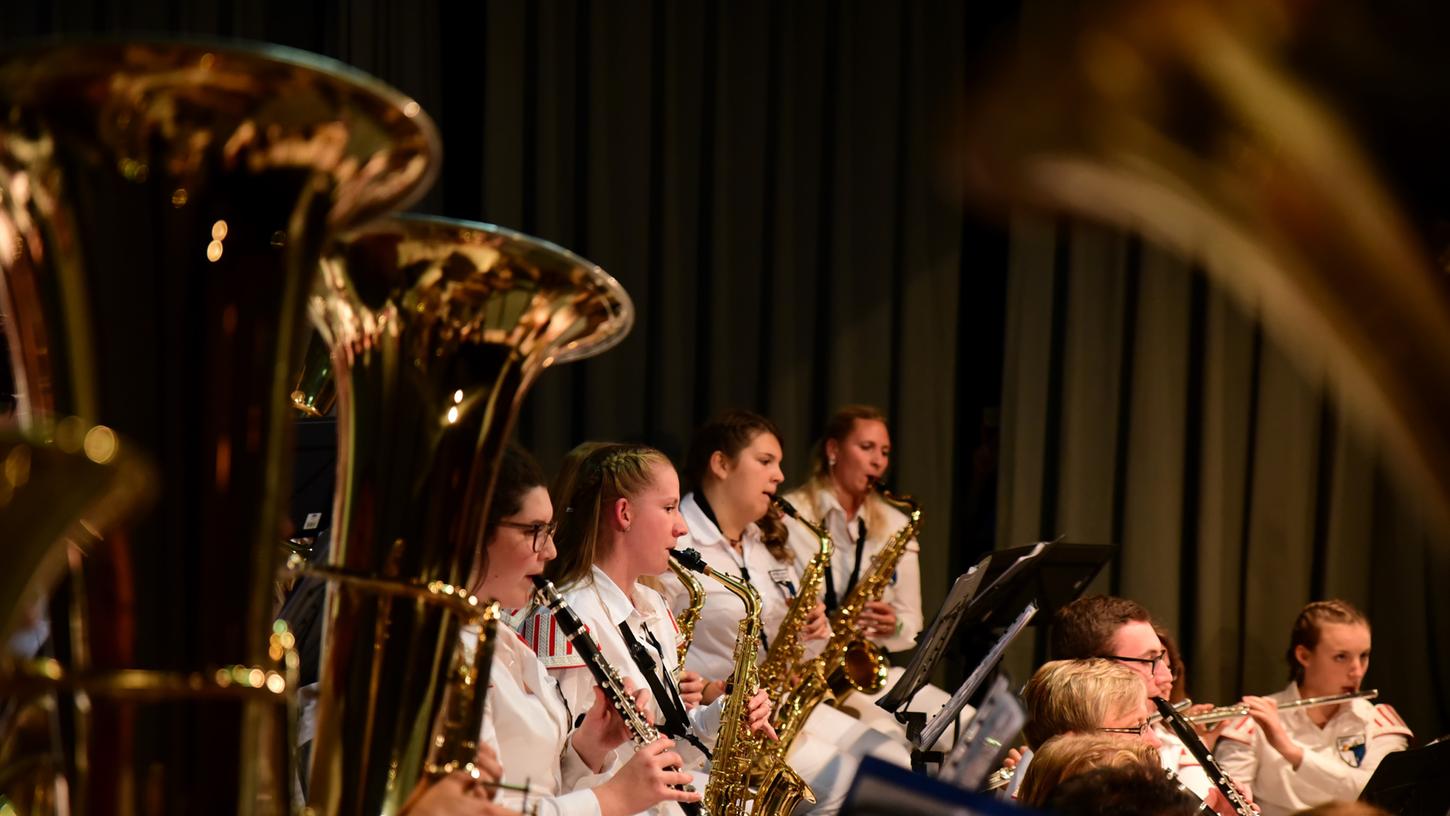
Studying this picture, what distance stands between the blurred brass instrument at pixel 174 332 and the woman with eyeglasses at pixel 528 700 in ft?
5.29

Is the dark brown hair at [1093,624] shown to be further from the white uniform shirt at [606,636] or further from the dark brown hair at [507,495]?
the dark brown hair at [507,495]

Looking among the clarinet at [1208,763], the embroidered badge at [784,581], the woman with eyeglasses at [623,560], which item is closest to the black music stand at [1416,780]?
the clarinet at [1208,763]

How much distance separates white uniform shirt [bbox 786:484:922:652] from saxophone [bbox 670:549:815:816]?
4.61 feet

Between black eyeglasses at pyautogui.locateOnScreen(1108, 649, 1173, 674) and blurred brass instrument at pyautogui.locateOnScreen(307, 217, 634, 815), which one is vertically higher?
blurred brass instrument at pyautogui.locateOnScreen(307, 217, 634, 815)

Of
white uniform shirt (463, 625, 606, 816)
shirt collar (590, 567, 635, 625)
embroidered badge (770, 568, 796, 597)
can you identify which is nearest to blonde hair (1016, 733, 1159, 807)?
white uniform shirt (463, 625, 606, 816)

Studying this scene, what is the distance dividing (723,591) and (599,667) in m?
1.49

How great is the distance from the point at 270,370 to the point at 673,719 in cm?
248

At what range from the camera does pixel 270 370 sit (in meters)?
→ 1.01

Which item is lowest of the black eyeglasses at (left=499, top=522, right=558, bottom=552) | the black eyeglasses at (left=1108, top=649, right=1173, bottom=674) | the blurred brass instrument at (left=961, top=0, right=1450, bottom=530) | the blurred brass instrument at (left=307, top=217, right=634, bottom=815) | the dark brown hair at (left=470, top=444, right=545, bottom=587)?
the black eyeglasses at (left=1108, top=649, right=1173, bottom=674)

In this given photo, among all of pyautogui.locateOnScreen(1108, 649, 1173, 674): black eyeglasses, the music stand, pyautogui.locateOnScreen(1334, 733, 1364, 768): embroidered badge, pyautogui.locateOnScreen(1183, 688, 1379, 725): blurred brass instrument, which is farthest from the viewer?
pyautogui.locateOnScreen(1334, 733, 1364, 768): embroidered badge

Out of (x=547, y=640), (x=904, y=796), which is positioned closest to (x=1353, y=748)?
(x=547, y=640)

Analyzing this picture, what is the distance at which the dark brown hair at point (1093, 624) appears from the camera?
357cm

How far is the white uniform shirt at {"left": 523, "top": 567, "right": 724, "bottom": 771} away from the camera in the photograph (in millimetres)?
3178

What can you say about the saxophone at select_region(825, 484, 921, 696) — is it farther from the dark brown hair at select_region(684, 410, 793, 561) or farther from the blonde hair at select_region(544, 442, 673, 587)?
the blonde hair at select_region(544, 442, 673, 587)
